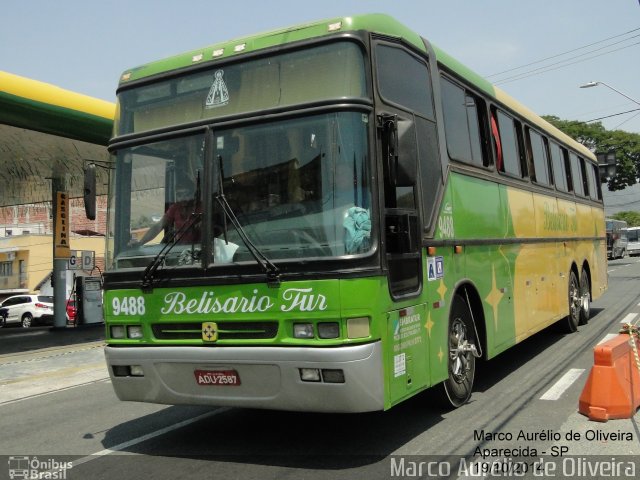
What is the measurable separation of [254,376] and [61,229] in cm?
1620

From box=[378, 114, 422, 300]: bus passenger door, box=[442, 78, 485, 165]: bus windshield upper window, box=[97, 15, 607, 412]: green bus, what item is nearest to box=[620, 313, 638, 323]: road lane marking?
box=[442, 78, 485, 165]: bus windshield upper window

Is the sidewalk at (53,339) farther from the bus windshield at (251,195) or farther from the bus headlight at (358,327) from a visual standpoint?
the bus headlight at (358,327)

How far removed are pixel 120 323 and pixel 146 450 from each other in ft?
3.67

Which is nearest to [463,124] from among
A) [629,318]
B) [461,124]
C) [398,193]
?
[461,124]

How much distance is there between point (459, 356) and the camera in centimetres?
662

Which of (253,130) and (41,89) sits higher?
(41,89)

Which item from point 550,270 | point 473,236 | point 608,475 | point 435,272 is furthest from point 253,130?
point 550,270

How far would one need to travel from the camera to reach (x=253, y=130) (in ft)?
17.1

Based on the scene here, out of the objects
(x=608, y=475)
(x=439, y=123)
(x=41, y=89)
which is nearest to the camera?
(x=608, y=475)

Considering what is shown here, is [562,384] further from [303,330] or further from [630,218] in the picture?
[630,218]

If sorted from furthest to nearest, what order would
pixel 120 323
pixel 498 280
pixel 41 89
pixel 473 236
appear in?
pixel 41 89
pixel 498 280
pixel 473 236
pixel 120 323

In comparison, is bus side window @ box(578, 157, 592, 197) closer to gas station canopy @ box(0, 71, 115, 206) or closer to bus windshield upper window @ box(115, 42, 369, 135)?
gas station canopy @ box(0, 71, 115, 206)

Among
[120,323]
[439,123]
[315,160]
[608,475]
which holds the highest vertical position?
[439,123]

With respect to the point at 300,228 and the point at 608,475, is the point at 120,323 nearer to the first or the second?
the point at 300,228
